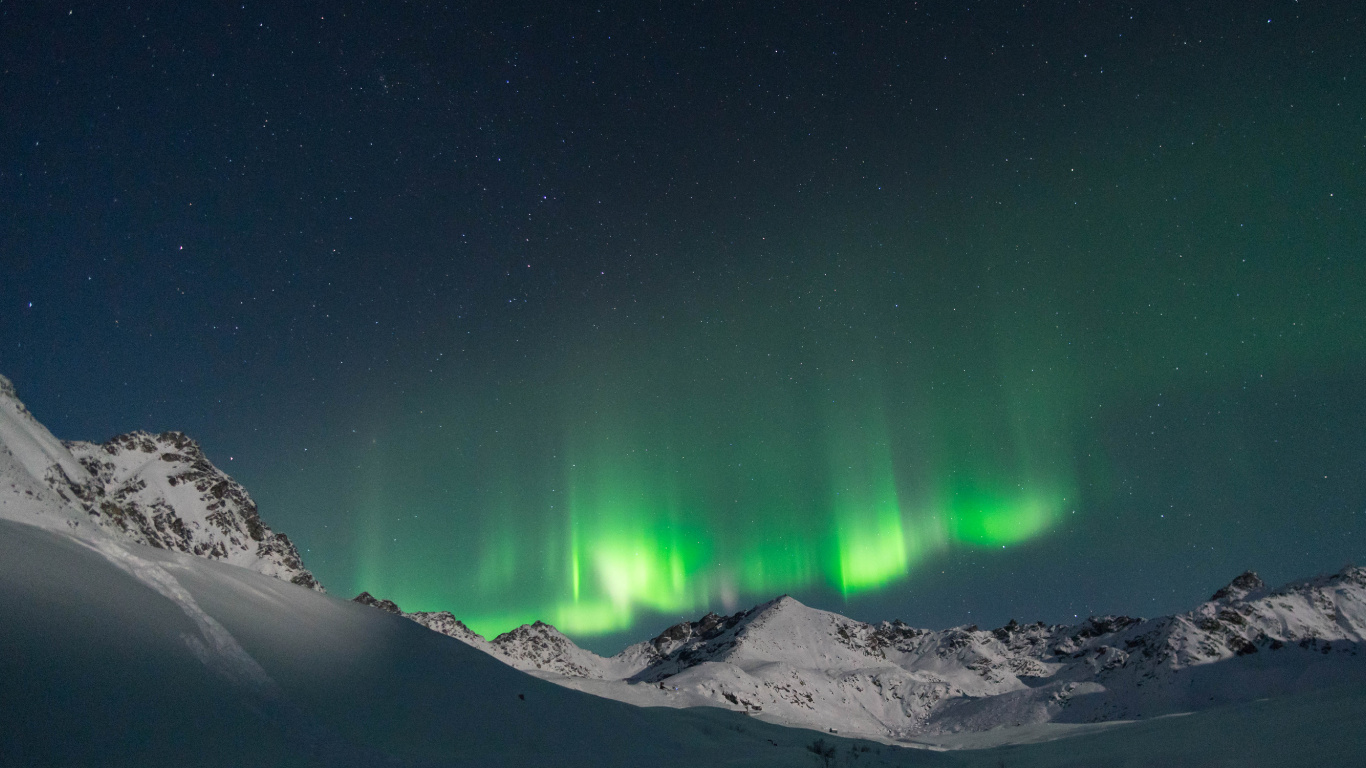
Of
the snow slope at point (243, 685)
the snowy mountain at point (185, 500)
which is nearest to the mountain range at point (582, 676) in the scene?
the snow slope at point (243, 685)

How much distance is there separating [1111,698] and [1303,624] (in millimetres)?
56732

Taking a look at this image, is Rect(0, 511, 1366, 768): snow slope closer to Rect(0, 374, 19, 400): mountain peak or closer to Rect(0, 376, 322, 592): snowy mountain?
Rect(0, 374, 19, 400): mountain peak

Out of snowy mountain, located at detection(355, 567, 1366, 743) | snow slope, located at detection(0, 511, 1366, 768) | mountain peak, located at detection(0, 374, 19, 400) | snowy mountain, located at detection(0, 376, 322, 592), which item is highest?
snowy mountain, located at detection(0, 376, 322, 592)

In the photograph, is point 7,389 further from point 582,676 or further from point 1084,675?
point 1084,675

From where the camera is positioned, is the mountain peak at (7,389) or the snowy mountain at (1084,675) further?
the snowy mountain at (1084,675)

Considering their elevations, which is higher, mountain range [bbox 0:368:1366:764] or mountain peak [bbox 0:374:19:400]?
mountain peak [bbox 0:374:19:400]

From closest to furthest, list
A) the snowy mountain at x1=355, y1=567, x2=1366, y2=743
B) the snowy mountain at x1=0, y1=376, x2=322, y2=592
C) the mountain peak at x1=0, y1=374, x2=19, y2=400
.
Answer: the mountain peak at x1=0, y1=374, x2=19, y2=400
the snowy mountain at x1=0, y1=376, x2=322, y2=592
the snowy mountain at x1=355, y1=567, x2=1366, y2=743

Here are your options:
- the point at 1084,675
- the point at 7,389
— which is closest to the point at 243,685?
the point at 7,389

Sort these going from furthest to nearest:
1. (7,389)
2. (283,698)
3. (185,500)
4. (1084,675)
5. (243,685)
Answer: (1084,675), (185,500), (7,389), (283,698), (243,685)

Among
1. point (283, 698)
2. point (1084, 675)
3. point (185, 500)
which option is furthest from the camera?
point (1084, 675)

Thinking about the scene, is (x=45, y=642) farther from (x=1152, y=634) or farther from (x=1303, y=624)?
(x=1303, y=624)

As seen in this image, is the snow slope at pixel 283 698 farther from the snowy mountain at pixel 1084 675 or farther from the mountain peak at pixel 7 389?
the snowy mountain at pixel 1084 675

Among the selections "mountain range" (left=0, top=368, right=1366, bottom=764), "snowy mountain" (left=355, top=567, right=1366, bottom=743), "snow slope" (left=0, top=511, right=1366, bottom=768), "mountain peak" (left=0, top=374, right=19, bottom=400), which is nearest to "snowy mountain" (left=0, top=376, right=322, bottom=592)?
"mountain range" (left=0, top=368, right=1366, bottom=764)

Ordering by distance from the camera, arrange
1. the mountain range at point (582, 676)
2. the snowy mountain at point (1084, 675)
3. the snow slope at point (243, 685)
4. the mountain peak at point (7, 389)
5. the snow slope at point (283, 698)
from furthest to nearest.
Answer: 1. the snowy mountain at point (1084, 675)
2. the mountain peak at point (7, 389)
3. the mountain range at point (582, 676)
4. the snow slope at point (283, 698)
5. the snow slope at point (243, 685)
